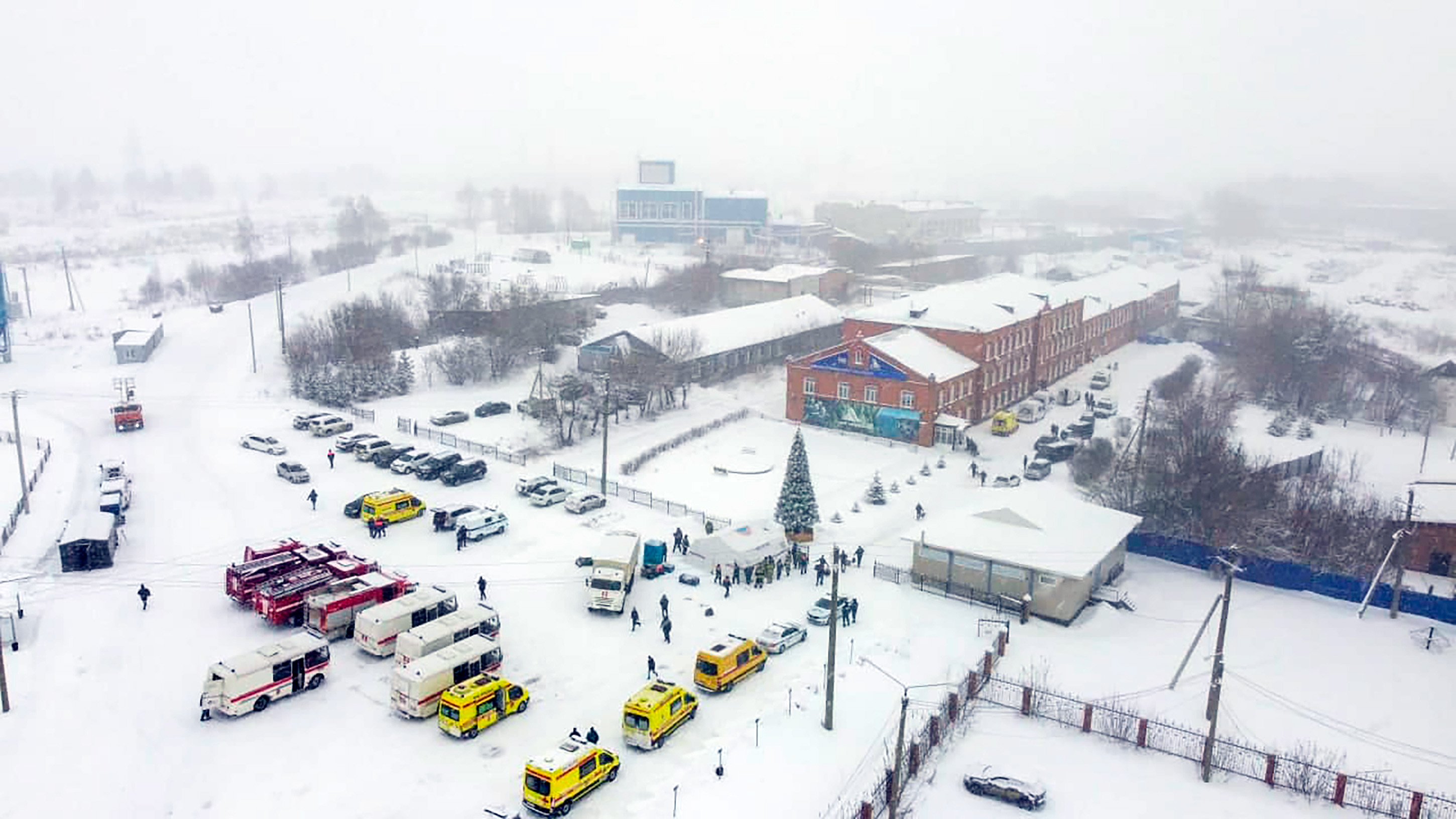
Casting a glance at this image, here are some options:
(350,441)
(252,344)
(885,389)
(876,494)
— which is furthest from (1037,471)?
(252,344)

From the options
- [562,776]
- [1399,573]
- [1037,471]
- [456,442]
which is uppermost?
[1399,573]

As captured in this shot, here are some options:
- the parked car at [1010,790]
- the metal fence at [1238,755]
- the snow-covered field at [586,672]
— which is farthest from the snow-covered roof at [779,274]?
the parked car at [1010,790]

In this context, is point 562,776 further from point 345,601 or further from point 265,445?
point 265,445

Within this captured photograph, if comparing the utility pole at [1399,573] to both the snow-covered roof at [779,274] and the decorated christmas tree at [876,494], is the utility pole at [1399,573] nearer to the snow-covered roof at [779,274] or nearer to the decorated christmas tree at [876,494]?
the decorated christmas tree at [876,494]

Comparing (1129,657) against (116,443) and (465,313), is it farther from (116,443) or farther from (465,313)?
(465,313)

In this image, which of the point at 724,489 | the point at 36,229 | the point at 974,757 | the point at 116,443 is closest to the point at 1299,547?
the point at 974,757

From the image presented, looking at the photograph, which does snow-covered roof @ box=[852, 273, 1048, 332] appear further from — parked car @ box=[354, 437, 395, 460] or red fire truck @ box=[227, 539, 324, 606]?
red fire truck @ box=[227, 539, 324, 606]

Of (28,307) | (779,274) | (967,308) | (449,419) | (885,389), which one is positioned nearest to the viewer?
(449,419)
